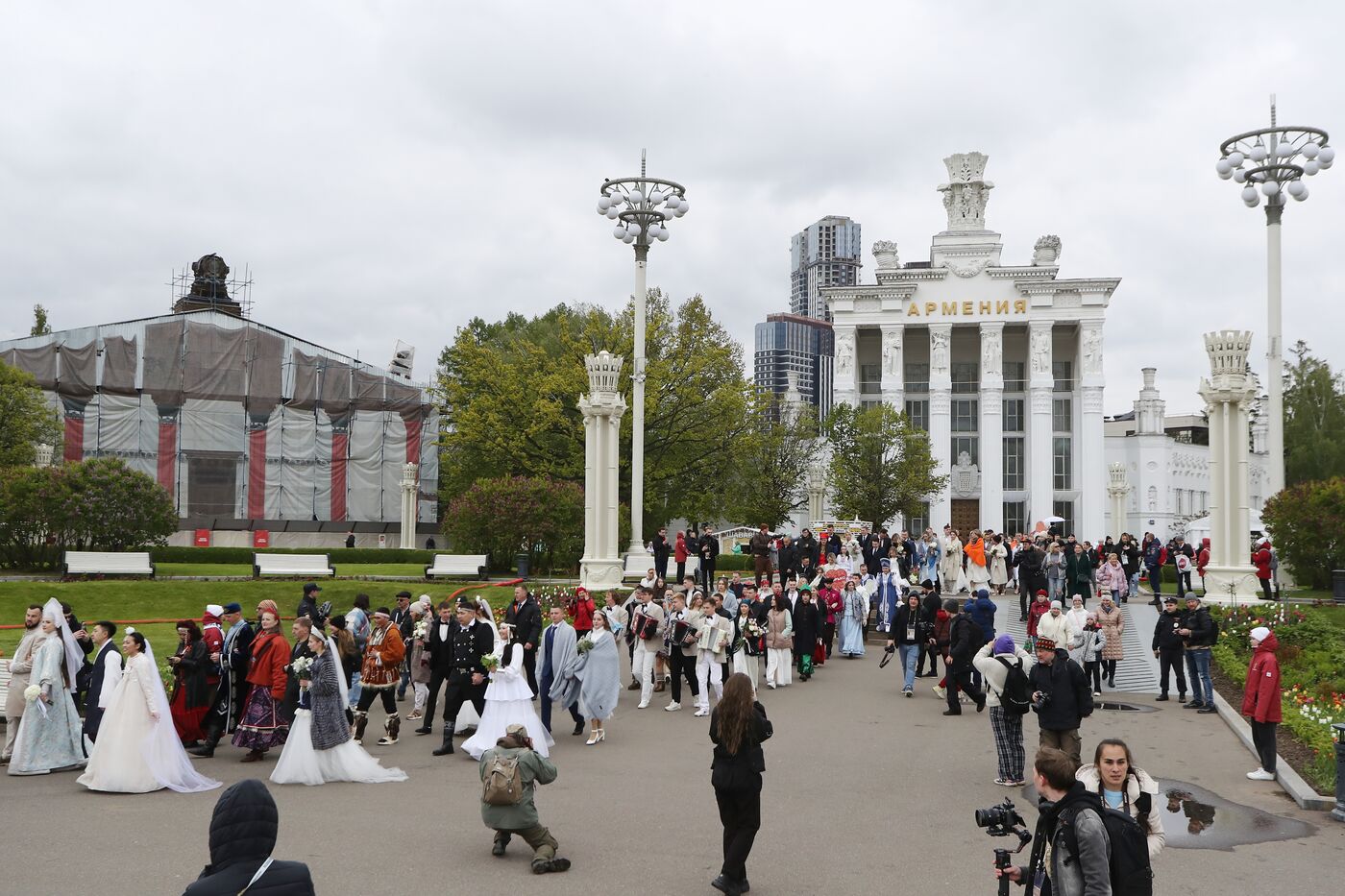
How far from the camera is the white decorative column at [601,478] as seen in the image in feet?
92.0

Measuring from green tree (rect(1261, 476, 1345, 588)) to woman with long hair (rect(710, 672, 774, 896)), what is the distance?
26.1 meters

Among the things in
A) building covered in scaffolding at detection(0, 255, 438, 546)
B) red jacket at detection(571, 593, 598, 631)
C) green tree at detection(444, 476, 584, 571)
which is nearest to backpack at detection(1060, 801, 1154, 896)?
red jacket at detection(571, 593, 598, 631)

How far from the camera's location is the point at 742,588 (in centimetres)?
1945

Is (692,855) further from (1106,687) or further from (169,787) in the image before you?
(1106,687)

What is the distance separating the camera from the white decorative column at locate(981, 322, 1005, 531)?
6669 centimetres

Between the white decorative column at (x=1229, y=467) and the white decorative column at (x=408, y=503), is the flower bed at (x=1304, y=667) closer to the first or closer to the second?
the white decorative column at (x=1229, y=467)

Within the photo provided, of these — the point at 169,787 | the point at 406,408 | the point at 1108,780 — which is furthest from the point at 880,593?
the point at 406,408

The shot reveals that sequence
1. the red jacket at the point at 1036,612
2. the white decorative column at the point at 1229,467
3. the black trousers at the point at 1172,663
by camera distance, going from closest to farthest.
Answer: the black trousers at the point at 1172,663 < the red jacket at the point at 1036,612 < the white decorative column at the point at 1229,467

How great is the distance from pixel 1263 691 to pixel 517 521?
24.9m

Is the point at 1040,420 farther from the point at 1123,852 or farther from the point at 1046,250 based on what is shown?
the point at 1123,852

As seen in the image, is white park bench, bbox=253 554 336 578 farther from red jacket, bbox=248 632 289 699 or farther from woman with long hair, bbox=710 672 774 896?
woman with long hair, bbox=710 672 774 896

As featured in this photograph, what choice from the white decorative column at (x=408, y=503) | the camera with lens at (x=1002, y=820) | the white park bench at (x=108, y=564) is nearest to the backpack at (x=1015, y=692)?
the camera with lens at (x=1002, y=820)

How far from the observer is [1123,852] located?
16.3ft

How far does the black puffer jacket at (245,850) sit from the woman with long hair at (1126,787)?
3785 millimetres
